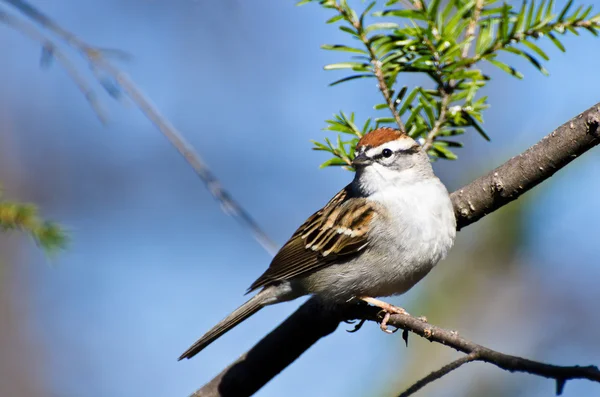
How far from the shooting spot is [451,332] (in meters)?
1.92

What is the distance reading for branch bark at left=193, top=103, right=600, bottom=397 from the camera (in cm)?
224

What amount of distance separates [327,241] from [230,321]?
0.58 meters

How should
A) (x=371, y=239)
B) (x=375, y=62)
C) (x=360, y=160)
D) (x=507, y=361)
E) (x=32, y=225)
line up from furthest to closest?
(x=371, y=239), (x=360, y=160), (x=375, y=62), (x=32, y=225), (x=507, y=361)

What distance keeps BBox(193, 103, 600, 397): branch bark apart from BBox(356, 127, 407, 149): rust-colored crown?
39 cm

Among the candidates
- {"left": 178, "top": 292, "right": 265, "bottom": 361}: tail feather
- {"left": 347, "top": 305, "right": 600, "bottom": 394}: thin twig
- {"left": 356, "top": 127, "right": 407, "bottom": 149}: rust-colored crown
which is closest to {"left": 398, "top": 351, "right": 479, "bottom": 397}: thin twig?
{"left": 347, "top": 305, "right": 600, "bottom": 394}: thin twig

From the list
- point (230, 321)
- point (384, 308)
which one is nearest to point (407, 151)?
point (384, 308)

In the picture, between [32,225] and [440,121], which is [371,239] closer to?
[440,121]

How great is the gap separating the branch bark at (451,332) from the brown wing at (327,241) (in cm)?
32

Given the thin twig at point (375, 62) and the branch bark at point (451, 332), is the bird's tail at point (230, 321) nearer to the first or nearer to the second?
the branch bark at point (451, 332)

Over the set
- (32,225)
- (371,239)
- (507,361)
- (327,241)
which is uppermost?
(32,225)

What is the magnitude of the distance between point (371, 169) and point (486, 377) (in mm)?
1426

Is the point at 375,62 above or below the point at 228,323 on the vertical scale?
above

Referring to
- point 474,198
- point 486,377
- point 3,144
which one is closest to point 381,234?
point 474,198

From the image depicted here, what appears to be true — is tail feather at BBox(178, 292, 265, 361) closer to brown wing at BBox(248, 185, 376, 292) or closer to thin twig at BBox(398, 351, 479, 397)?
brown wing at BBox(248, 185, 376, 292)
